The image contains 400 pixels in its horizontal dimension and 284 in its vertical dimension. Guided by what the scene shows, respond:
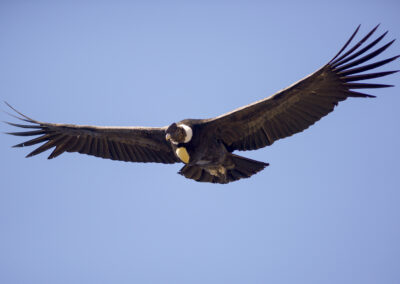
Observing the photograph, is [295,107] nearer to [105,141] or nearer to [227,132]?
[227,132]

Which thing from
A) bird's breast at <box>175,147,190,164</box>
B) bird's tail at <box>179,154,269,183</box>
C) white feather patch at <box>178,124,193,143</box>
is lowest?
bird's tail at <box>179,154,269,183</box>

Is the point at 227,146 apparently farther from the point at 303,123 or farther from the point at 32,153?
the point at 32,153

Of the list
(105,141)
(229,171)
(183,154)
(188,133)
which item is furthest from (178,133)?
(105,141)

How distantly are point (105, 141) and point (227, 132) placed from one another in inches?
112

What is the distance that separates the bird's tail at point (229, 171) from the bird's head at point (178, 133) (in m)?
0.98

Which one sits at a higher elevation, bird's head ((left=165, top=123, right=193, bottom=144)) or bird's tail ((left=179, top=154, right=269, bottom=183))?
bird's head ((left=165, top=123, right=193, bottom=144))

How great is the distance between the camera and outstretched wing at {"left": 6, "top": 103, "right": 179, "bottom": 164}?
39.9 feet

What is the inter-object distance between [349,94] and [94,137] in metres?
5.43

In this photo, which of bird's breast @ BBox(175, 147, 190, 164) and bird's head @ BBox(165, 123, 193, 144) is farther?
bird's breast @ BBox(175, 147, 190, 164)

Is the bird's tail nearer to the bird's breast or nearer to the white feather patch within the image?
the bird's breast

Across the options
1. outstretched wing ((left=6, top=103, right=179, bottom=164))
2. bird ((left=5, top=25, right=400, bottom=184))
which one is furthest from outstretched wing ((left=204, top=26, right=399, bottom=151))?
outstretched wing ((left=6, top=103, right=179, bottom=164))

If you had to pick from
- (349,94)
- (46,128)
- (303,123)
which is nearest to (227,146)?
(303,123)

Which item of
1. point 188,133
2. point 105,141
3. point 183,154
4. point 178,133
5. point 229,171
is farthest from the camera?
point 105,141

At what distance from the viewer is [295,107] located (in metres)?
11.1
